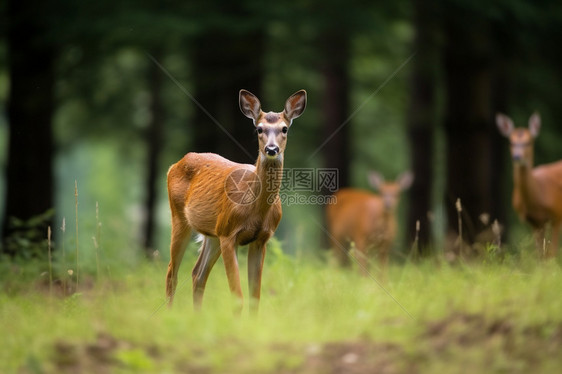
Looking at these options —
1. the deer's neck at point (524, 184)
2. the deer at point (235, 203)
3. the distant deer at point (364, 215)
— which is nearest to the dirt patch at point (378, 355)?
the deer at point (235, 203)

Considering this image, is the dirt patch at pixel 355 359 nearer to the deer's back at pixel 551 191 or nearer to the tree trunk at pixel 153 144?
the deer's back at pixel 551 191

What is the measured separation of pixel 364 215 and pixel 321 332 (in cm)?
942

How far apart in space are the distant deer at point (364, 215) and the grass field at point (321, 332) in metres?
6.02

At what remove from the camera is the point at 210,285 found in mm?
7109

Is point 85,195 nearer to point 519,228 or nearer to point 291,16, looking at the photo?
point 519,228

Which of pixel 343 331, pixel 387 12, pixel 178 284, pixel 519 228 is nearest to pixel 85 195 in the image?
pixel 519 228

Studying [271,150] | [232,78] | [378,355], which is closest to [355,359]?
[378,355]

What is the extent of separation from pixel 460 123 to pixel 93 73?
237 inches

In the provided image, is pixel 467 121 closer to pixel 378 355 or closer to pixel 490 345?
pixel 490 345

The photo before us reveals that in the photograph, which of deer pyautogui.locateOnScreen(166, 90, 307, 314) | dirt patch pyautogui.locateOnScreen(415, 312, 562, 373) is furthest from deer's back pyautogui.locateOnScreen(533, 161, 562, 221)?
dirt patch pyautogui.locateOnScreen(415, 312, 562, 373)

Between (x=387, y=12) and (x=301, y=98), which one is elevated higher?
(x=387, y=12)

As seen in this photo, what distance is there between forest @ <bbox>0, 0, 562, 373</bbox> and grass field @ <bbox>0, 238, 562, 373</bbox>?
0.02m

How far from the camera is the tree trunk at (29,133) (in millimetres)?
10836

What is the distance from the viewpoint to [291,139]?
18172mm
